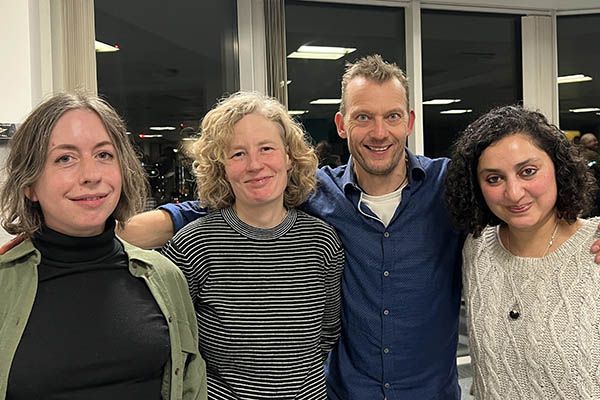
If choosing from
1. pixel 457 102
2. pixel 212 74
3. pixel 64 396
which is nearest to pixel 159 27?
pixel 212 74

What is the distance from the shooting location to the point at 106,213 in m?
1.46

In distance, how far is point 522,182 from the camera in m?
1.61

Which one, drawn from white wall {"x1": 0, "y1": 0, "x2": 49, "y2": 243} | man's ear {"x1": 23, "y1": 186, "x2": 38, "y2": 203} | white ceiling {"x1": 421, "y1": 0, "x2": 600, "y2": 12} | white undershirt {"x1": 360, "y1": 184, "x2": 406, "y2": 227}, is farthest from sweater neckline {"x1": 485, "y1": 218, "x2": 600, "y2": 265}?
white ceiling {"x1": 421, "y1": 0, "x2": 600, "y2": 12}

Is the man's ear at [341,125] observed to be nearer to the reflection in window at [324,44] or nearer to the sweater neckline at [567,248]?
the sweater neckline at [567,248]

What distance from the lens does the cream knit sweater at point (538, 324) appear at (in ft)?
4.91

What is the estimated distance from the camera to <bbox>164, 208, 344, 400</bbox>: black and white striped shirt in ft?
5.63

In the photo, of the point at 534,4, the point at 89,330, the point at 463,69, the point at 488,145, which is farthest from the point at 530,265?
the point at 534,4

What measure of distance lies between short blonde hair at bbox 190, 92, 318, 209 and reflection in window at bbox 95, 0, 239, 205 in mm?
2315

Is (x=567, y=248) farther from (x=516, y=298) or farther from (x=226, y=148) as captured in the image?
(x=226, y=148)

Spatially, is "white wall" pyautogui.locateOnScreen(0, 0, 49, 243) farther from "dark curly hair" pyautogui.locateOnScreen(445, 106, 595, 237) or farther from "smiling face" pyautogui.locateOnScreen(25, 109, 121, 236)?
"dark curly hair" pyautogui.locateOnScreen(445, 106, 595, 237)

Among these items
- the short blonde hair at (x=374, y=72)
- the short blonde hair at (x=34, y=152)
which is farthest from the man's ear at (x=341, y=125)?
the short blonde hair at (x=34, y=152)

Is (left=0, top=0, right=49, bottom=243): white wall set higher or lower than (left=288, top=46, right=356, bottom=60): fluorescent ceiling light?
lower

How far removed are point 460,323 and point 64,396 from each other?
4.47ft

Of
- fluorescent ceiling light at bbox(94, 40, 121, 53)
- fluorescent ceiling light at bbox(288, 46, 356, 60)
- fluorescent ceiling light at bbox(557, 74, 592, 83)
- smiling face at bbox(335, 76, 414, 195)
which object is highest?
fluorescent ceiling light at bbox(288, 46, 356, 60)
